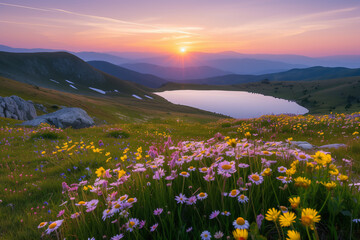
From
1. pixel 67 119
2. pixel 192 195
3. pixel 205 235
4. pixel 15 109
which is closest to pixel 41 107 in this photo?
pixel 15 109

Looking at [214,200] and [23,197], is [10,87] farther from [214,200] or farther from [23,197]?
[214,200]

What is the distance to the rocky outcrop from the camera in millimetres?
40719

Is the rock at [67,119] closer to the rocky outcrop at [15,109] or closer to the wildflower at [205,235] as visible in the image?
the rocky outcrop at [15,109]

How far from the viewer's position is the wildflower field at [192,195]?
7.61ft

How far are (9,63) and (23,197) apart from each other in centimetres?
21759

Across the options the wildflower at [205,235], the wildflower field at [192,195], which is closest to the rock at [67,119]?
the wildflower field at [192,195]

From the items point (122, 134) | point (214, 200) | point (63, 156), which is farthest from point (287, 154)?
point (122, 134)

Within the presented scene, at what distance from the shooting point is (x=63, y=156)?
8078 mm

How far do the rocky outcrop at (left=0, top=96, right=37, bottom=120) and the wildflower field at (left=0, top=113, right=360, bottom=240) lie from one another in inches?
1603

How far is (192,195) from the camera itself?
2.89 metres

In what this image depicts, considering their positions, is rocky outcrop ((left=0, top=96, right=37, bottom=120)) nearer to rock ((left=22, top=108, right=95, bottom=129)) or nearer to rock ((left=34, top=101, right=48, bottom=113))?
rock ((left=34, top=101, right=48, bottom=113))

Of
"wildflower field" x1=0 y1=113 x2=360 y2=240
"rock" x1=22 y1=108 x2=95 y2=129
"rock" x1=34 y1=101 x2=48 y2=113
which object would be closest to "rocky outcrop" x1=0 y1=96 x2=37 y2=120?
"rock" x1=34 y1=101 x2=48 y2=113

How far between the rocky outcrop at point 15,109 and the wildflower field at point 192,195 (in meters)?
40.7

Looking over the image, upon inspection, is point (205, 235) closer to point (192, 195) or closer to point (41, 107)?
point (192, 195)
